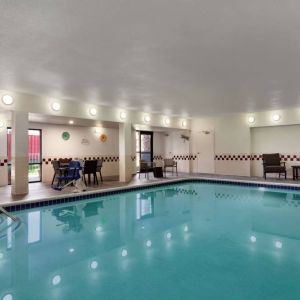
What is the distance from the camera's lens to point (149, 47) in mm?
3318

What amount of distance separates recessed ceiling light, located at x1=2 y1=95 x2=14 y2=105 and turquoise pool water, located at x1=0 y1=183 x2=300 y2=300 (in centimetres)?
236

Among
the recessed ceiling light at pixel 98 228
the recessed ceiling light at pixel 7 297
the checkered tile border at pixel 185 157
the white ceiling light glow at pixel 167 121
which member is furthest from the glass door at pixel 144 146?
the recessed ceiling light at pixel 7 297

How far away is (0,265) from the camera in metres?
2.59

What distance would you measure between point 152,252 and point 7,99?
4.55 metres

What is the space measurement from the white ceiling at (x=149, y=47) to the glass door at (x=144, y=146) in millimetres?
5306

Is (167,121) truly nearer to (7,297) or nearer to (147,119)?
(147,119)

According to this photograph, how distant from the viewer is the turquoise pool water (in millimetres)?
2078

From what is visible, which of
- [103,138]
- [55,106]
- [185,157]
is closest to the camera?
[55,106]

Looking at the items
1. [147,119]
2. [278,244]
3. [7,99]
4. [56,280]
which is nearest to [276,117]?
[147,119]

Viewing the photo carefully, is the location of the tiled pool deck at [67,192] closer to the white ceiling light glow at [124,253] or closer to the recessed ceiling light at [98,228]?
the recessed ceiling light at [98,228]

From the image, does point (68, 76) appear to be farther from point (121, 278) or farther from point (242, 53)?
point (121, 278)

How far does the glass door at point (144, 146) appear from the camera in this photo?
36.4 ft

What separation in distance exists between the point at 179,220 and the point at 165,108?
4317 mm

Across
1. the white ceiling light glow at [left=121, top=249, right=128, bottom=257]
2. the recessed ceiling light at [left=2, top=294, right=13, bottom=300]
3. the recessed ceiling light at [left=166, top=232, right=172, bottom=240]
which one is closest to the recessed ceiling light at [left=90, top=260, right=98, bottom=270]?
the white ceiling light glow at [left=121, top=249, right=128, bottom=257]
